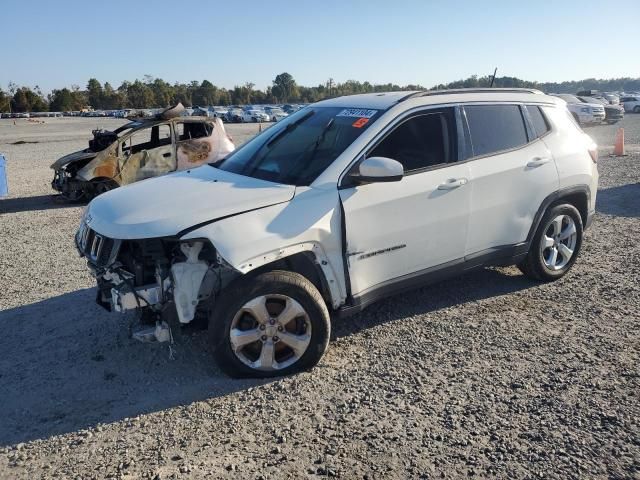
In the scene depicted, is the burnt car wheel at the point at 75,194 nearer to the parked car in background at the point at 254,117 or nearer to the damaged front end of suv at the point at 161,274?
the damaged front end of suv at the point at 161,274

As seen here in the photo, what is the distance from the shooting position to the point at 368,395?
3664 millimetres

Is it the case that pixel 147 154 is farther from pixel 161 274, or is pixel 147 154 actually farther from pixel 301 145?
pixel 161 274

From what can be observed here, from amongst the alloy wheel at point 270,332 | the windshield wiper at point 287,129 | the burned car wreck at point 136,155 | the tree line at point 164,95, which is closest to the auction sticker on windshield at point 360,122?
the windshield wiper at point 287,129

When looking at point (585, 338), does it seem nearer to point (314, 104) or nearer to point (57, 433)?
point (314, 104)

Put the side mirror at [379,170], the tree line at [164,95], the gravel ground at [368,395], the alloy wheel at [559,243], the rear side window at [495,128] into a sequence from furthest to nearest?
the tree line at [164,95]
the alloy wheel at [559,243]
the rear side window at [495,128]
the side mirror at [379,170]
the gravel ground at [368,395]

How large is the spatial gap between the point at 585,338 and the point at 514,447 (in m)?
1.75

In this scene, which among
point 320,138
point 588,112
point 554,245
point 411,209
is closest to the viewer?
point 411,209

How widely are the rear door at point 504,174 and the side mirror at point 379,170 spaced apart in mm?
1007

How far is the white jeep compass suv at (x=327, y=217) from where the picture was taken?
145 inches

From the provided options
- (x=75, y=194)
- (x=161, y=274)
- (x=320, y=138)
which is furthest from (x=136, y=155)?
(x=161, y=274)

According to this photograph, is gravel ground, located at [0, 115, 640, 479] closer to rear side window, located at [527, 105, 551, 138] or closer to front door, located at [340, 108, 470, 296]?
front door, located at [340, 108, 470, 296]

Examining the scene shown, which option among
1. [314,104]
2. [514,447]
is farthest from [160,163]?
[514,447]

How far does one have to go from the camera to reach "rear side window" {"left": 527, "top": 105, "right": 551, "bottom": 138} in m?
5.34

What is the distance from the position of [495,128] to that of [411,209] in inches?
53.3
